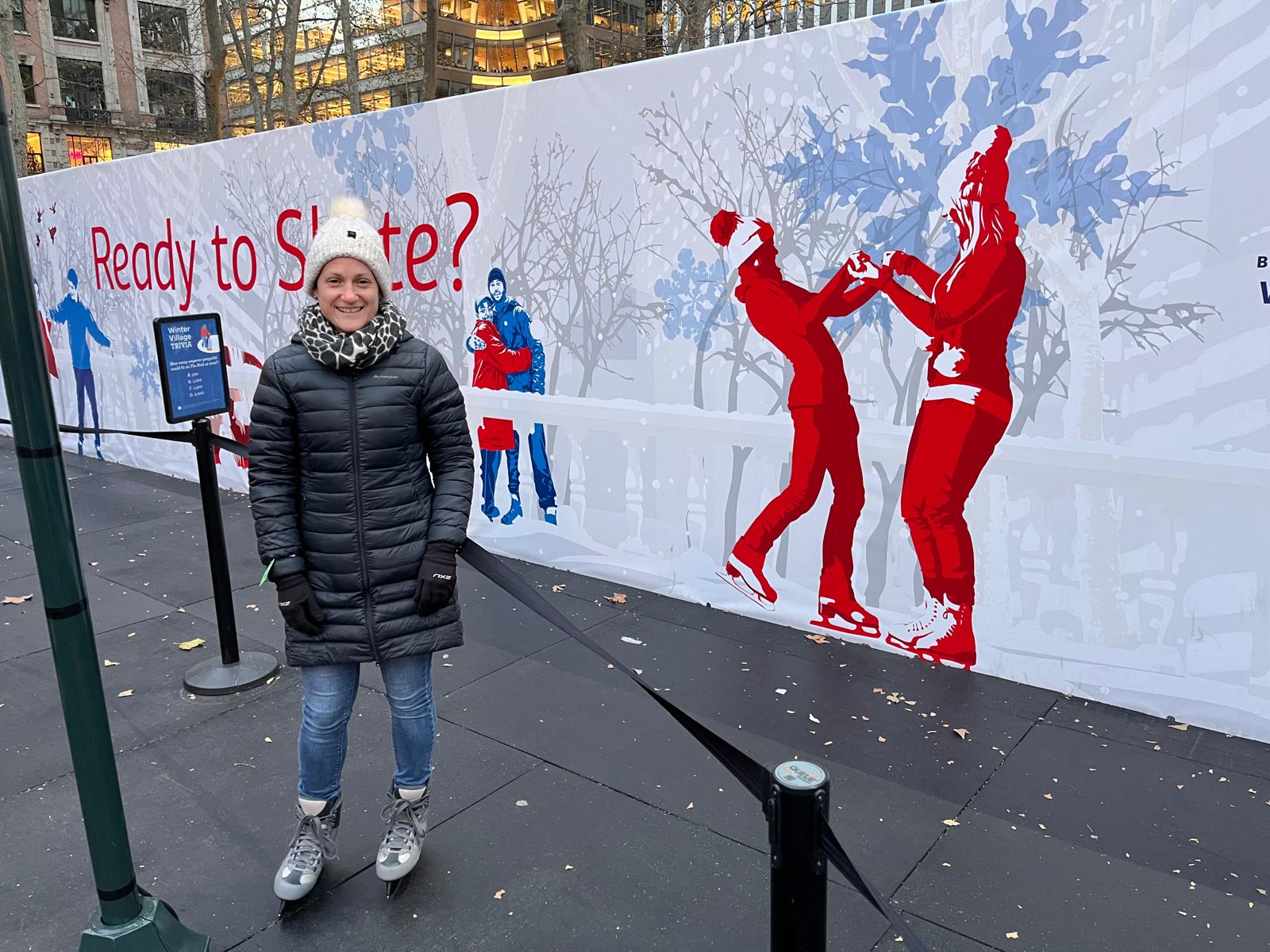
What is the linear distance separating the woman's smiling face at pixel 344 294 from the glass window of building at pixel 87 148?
60.9 m

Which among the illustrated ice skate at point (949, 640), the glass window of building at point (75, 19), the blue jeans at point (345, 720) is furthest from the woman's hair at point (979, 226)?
the glass window of building at point (75, 19)

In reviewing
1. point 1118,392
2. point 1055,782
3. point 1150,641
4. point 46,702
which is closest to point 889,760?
point 1055,782

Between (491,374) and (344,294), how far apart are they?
361 cm

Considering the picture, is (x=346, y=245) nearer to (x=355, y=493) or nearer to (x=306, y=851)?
(x=355, y=493)

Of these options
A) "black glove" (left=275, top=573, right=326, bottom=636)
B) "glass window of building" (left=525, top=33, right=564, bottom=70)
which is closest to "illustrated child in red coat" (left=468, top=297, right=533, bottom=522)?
"black glove" (left=275, top=573, right=326, bottom=636)

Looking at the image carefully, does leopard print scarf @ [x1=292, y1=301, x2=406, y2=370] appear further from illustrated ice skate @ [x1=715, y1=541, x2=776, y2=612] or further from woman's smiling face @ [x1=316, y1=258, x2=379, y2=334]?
illustrated ice skate @ [x1=715, y1=541, x2=776, y2=612]

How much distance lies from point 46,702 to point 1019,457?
15.1 ft

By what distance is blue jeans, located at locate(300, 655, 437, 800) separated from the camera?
2.83m

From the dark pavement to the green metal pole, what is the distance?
1.23 feet

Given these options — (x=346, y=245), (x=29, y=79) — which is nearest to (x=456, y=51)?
(x=29, y=79)

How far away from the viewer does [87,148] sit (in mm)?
55250

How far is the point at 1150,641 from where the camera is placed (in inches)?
160

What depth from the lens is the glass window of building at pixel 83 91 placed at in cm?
5356

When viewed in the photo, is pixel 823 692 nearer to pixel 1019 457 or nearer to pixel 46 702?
pixel 1019 457
